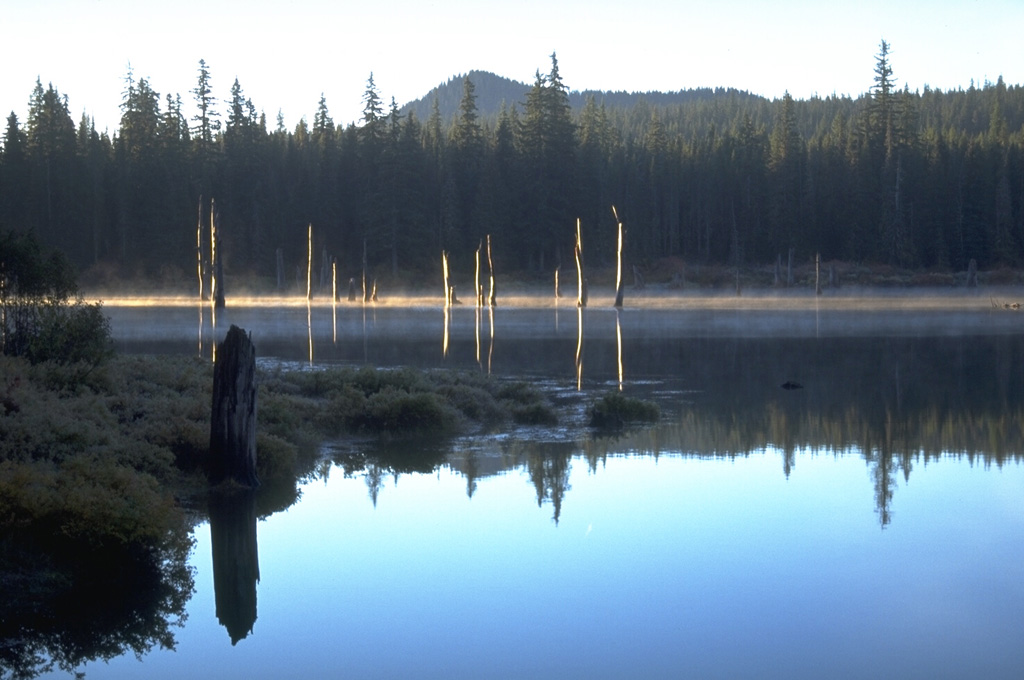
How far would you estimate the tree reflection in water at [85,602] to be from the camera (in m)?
8.58

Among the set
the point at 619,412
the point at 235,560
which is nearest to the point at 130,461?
the point at 235,560

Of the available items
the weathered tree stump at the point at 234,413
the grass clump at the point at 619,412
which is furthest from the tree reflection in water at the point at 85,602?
the grass clump at the point at 619,412

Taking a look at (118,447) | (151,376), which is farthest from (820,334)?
(118,447)

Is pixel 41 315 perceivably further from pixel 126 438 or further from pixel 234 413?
pixel 234 413

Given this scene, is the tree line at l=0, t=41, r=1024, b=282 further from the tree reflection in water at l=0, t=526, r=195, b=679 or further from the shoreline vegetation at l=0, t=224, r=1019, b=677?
the tree reflection in water at l=0, t=526, r=195, b=679

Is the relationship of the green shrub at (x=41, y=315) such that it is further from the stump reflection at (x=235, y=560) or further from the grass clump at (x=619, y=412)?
the grass clump at (x=619, y=412)

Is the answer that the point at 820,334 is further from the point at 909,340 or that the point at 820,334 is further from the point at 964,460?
the point at 964,460

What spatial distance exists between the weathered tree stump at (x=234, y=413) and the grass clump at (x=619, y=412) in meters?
7.06

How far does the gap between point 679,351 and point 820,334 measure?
8.62 metres

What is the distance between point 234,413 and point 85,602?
401 cm

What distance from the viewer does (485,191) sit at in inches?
3460

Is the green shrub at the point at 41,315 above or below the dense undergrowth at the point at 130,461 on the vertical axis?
above

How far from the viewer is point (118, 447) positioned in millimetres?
12742

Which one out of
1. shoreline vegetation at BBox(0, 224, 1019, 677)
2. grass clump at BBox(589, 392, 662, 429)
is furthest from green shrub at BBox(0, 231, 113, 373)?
grass clump at BBox(589, 392, 662, 429)
